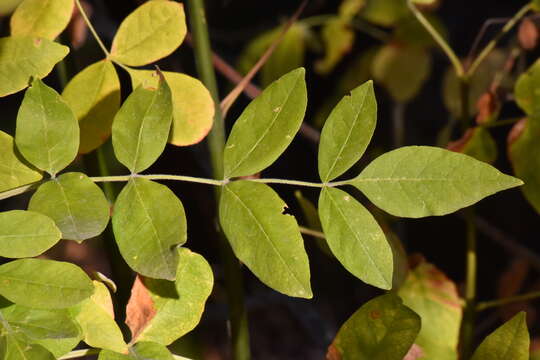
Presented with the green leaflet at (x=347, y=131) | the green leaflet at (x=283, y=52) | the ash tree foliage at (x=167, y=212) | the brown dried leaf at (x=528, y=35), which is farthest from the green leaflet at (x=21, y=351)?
the green leaflet at (x=283, y=52)

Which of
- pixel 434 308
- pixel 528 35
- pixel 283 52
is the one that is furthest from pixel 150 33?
pixel 283 52

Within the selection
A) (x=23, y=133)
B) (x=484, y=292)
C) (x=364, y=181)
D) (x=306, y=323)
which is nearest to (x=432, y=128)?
(x=484, y=292)

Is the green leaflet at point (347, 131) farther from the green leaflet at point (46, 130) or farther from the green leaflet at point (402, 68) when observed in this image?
the green leaflet at point (402, 68)

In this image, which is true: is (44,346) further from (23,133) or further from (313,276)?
(313,276)

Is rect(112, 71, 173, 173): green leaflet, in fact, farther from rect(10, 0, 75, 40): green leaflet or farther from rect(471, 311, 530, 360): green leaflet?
rect(471, 311, 530, 360): green leaflet

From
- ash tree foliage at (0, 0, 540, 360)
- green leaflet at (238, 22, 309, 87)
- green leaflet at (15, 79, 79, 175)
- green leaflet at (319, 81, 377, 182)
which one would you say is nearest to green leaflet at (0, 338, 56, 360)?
ash tree foliage at (0, 0, 540, 360)

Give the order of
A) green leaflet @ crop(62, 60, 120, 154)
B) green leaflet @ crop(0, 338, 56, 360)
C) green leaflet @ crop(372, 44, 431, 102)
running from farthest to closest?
green leaflet @ crop(372, 44, 431, 102)
green leaflet @ crop(62, 60, 120, 154)
green leaflet @ crop(0, 338, 56, 360)
